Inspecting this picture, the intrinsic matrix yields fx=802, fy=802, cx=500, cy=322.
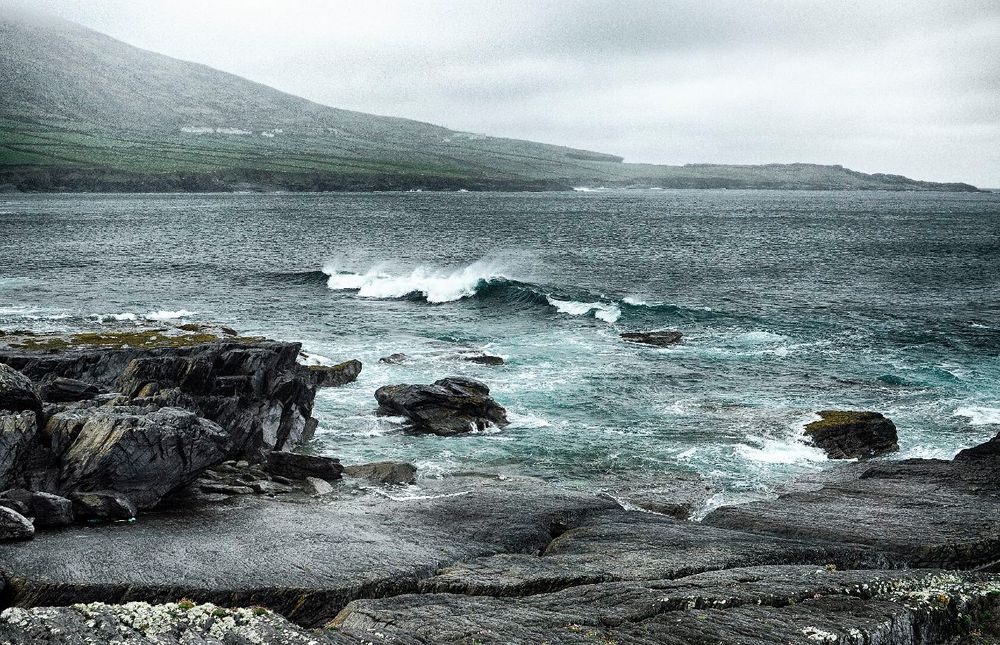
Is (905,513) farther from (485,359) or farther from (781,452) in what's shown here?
(485,359)

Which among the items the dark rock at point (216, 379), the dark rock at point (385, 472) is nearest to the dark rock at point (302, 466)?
the dark rock at point (385, 472)

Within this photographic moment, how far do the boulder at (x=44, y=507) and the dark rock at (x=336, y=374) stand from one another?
21252mm

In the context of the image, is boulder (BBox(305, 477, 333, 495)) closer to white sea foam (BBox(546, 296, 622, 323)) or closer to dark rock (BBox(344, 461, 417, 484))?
dark rock (BBox(344, 461, 417, 484))

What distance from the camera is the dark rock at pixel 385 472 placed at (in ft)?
95.6

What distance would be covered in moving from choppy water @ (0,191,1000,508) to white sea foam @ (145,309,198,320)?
29 cm

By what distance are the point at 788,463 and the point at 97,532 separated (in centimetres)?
2480

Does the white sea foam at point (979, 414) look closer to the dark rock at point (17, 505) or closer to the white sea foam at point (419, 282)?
the dark rock at point (17, 505)

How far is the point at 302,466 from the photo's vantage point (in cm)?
2898

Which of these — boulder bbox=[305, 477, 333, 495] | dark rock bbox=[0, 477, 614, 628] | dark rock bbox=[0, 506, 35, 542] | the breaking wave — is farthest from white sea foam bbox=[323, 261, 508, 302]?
dark rock bbox=[0, 506, 35, 542]

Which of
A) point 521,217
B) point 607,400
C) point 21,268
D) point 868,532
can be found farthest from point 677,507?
point 521,217

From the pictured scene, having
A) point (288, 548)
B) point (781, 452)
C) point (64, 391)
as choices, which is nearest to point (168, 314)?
point (64, 391)

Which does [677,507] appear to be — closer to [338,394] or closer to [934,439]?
[934,439]

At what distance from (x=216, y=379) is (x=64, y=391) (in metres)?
5.53

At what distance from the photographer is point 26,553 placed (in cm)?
1992
